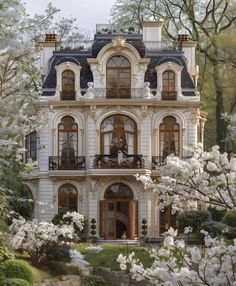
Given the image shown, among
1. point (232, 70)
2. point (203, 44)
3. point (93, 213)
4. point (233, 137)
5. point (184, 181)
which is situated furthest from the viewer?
point (203, 44)

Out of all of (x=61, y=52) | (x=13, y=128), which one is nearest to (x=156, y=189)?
(x=13, y=128)

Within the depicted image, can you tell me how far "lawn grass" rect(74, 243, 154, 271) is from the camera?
25.5 meters

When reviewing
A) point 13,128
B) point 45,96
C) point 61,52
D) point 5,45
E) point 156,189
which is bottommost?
point 156,189

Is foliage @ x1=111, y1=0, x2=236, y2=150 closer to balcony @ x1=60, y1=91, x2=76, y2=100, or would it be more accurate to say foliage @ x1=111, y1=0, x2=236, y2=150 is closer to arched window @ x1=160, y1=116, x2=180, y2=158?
arched window @ x1=160, y1=116, x2=180, y2=158

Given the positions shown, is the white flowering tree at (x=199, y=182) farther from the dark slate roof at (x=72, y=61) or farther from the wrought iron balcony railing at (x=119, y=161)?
the dark slate roof at (x=72, y=61)

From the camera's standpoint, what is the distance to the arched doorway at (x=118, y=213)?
113 feet

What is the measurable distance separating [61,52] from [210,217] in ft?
37.7

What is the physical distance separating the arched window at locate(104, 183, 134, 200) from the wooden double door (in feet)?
0.58

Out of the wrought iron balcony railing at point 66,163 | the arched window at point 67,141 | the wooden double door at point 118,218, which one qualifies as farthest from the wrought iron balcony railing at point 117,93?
the wooden double door at point 118,218

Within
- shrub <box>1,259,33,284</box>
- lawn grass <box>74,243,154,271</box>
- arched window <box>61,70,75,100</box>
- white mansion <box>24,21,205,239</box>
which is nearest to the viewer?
shrub <box>1,259,33,284</box>

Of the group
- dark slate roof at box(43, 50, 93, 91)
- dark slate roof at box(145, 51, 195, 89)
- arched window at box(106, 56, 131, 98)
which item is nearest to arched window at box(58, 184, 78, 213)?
dark slate roof at box(43, 50, 93, 91)

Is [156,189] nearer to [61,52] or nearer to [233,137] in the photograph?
[233,137]

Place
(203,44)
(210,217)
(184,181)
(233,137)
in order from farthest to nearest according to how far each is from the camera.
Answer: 1. (203,44)
2. (210,217)
3. (184,181)
4. (233,137)

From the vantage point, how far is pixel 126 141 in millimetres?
35031
